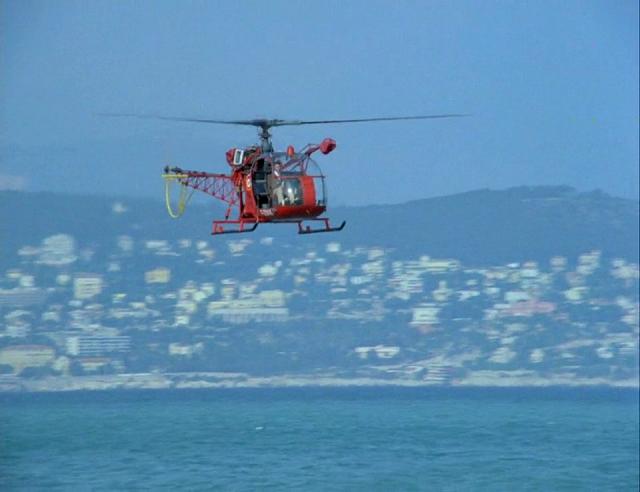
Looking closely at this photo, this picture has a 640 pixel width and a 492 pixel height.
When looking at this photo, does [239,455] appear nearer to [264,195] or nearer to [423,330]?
[423,330]

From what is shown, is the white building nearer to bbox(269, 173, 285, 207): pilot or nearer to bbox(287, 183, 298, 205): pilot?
bbox(269, 173, 285, 207): pilot

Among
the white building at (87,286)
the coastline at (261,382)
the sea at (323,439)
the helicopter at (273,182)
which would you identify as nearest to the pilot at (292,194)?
the helicopter at (273,182)

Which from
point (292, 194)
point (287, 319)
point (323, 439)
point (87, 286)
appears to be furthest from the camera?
point (287, 319)

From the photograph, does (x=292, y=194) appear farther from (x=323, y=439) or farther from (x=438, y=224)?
(x=438, y=224)

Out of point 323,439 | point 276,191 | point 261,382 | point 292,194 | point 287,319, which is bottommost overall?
point 323,439

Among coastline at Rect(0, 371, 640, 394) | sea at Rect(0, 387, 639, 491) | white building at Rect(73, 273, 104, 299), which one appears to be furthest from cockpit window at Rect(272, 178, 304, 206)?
white building at Rect(73, 273, 104, 299)

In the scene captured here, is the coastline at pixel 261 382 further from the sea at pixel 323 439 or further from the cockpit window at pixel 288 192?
the cockpit window at pixel 288 192

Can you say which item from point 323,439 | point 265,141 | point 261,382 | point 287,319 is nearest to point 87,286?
point 261,382
